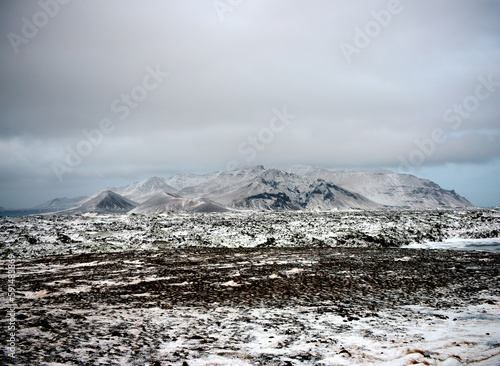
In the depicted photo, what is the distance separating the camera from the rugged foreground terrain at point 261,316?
27.1 ft

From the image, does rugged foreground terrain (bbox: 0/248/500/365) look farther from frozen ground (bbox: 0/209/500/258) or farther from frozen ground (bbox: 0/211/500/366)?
frozen ground (bbox: 0/209/500/258)

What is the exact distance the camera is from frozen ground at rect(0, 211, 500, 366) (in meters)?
8.31

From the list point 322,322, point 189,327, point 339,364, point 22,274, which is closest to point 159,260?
point 22,274

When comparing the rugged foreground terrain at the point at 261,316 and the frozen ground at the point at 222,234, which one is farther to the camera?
the frozen ground at the point at 222,234

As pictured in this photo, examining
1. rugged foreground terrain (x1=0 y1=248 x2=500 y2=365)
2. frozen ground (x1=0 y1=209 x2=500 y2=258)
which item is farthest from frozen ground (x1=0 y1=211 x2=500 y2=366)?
frozen ground (x1=0 y1=209 x2=500 y2=258)

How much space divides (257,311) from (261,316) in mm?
605

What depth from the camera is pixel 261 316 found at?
1162 centimetres

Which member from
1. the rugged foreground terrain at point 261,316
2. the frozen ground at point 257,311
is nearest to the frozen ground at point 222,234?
the frozen ground at point 257,311

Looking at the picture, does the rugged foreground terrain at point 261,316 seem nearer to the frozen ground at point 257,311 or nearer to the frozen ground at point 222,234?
the frozen ground at point 257,311

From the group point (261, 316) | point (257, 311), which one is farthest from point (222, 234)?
point (261, 316)

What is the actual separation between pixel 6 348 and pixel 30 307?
5.12 meters

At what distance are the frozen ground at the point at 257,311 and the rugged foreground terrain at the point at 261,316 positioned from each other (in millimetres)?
55

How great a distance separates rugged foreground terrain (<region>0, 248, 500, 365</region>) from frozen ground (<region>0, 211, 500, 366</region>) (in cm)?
5

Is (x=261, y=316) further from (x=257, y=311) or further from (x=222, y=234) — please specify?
(x=222, y=234)
